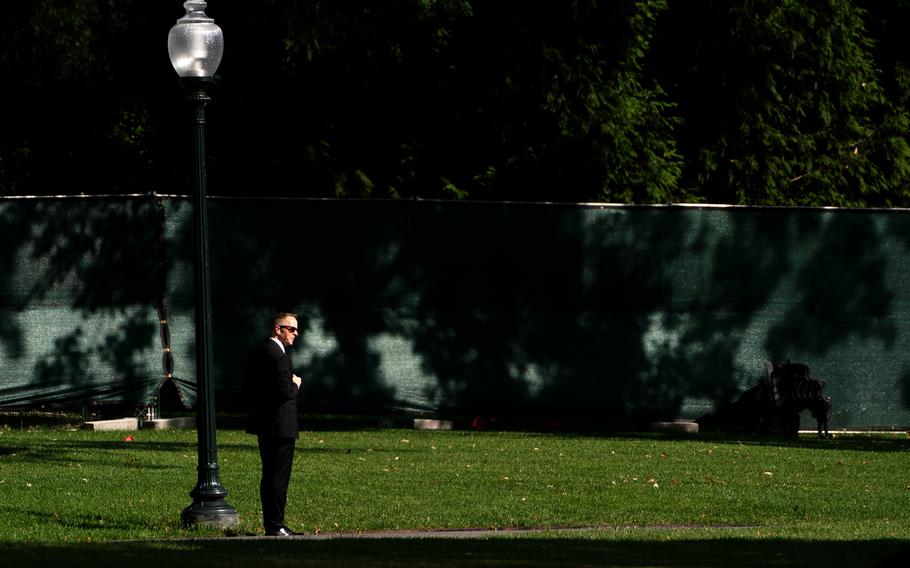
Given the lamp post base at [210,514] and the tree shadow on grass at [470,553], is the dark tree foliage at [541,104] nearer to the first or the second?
the lamp post base at [210,514]

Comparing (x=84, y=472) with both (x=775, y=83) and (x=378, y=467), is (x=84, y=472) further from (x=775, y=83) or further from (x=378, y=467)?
(x=775, y=83)

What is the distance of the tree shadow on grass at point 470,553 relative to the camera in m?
9.88

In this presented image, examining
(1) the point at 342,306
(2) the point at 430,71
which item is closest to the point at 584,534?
(1) the point at 342,306

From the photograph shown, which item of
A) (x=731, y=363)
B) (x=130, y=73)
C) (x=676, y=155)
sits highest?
(x=130, y=73)

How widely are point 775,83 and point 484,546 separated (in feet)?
81.2

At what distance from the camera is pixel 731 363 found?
2183 centimetres

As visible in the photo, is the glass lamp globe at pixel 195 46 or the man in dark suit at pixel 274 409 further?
the glass lamp globe at pixel 195 46

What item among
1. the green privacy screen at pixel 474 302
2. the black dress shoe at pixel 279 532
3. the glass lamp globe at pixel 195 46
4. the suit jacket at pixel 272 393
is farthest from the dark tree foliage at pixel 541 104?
the black dress shoe at pixel 279 532

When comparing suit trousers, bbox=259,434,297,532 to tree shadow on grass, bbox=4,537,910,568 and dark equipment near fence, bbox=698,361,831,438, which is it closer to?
tree shadow on grass, bbox=4,537,910,568

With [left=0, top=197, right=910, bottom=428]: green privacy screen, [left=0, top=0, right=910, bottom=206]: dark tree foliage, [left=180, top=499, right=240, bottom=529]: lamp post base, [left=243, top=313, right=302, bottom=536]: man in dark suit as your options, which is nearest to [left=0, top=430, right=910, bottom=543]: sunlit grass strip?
[left=180, top=499, right=240, bottom=529]: lamp post base

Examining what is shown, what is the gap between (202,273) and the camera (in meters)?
12.5

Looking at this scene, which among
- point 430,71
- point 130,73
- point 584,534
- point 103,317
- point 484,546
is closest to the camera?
point 484,546

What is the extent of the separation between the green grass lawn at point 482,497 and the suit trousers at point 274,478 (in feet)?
1.20

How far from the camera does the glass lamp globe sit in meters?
12.7
